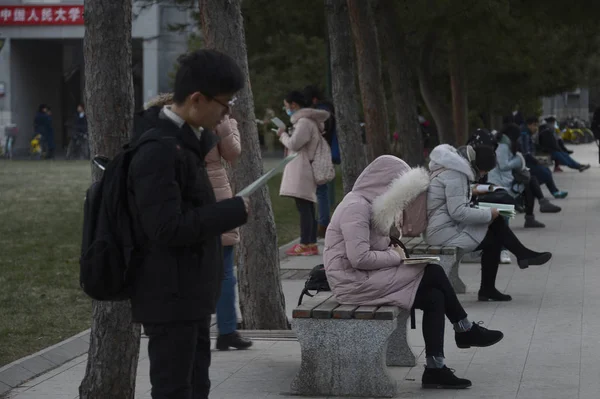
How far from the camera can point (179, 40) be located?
5009cm

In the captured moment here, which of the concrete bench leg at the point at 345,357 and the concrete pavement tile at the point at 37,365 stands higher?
the concrete bench leg at the point at 345,357

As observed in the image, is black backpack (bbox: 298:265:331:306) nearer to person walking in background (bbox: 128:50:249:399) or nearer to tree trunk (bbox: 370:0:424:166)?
person walking in background (bbox: 128:50:249:399)

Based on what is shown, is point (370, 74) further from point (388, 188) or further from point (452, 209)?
point (388, 188)

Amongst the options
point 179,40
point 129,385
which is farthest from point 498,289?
point 179,40

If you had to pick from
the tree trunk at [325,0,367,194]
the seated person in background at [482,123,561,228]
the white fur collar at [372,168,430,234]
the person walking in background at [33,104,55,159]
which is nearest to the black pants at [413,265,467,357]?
Result: the white fur collar at [372,168,430,234]

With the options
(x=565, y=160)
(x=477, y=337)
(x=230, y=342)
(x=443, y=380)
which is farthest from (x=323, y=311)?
(x=565, y=160)

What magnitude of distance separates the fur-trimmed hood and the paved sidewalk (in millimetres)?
982

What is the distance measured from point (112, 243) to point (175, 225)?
279mm

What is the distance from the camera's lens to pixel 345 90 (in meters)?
14.5

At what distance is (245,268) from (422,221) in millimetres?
1686

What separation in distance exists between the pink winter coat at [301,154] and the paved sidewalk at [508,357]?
1.93 meters

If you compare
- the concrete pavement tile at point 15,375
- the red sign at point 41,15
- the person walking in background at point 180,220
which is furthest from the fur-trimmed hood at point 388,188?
the red sign at point 41,15

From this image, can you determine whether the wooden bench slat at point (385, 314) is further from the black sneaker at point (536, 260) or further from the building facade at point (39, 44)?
the building facade at point (39, 44)

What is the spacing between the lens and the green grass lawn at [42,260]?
8992 millimetres
